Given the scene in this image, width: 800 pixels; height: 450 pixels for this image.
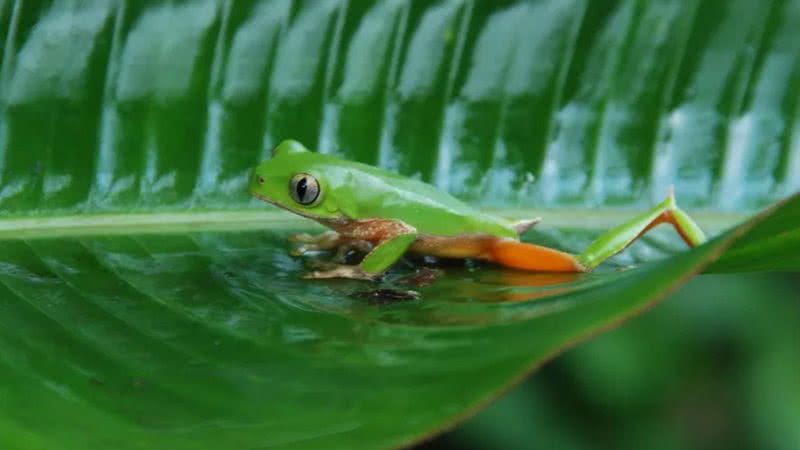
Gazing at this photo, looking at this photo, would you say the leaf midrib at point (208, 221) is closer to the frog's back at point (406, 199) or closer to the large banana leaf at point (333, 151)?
the large banana leaf at point (333, 151)

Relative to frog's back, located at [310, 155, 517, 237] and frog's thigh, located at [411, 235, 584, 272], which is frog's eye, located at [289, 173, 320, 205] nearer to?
frog's back, located at [310, 155, 517, 237]

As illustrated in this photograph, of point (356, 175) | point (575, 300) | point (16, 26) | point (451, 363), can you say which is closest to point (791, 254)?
point (575, 300)

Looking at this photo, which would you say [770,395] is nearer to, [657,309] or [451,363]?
[657,309]

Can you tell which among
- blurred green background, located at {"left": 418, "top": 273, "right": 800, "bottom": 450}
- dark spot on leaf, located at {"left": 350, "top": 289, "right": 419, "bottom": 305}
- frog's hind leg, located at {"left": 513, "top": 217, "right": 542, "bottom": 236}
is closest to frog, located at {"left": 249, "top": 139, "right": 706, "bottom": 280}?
frog's hind leg, located at {"left": 513, "top": 217, "right": 542, "bottom": 236}

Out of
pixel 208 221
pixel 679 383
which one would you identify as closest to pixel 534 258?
pixel 208 221


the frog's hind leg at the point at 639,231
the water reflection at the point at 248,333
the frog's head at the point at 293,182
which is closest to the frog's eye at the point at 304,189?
the frog's head at the point at 293,182

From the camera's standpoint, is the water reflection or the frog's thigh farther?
the frog's thigh
